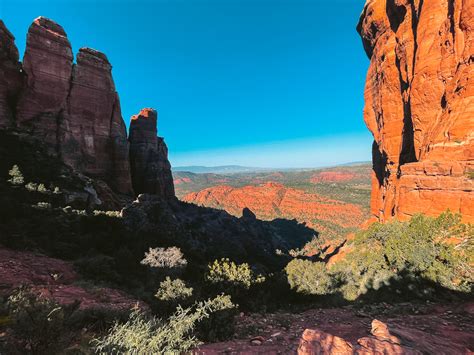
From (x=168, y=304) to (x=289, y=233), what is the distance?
80.1 m

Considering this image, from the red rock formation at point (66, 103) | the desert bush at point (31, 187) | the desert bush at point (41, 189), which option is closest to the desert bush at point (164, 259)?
the desert bush at point (41, 189)

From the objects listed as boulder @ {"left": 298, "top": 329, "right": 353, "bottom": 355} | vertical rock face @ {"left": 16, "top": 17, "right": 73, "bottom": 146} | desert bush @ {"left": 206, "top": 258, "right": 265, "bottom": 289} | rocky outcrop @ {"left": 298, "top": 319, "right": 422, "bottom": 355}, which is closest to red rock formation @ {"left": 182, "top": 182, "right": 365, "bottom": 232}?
vertical rock face @ {"left": 16, "top": 17, "right": 73, "bottom": 146}

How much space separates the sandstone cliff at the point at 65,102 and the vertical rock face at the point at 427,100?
122ft

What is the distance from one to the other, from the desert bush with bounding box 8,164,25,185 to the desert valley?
0.32ft

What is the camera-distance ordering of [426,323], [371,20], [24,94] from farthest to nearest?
1. [24,94]
2. [371,20]
3. [426,323]

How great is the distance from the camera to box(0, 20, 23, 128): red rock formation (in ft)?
91.1

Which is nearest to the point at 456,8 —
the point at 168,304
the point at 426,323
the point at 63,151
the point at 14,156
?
the point at 426,323

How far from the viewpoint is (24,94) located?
29266 millimetres

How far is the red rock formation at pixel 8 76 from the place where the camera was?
2777 centimetres

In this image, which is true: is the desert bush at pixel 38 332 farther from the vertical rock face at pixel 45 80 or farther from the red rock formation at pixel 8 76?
the vertical rock face at pixel 45 80

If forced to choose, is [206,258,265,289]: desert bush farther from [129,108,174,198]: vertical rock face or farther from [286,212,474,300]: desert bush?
[129,108,174,198]: vertical rock face

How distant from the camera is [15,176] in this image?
822 inches

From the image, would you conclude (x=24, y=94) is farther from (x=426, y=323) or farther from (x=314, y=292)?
(x=426, y=323)

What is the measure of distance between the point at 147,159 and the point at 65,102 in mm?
15843
